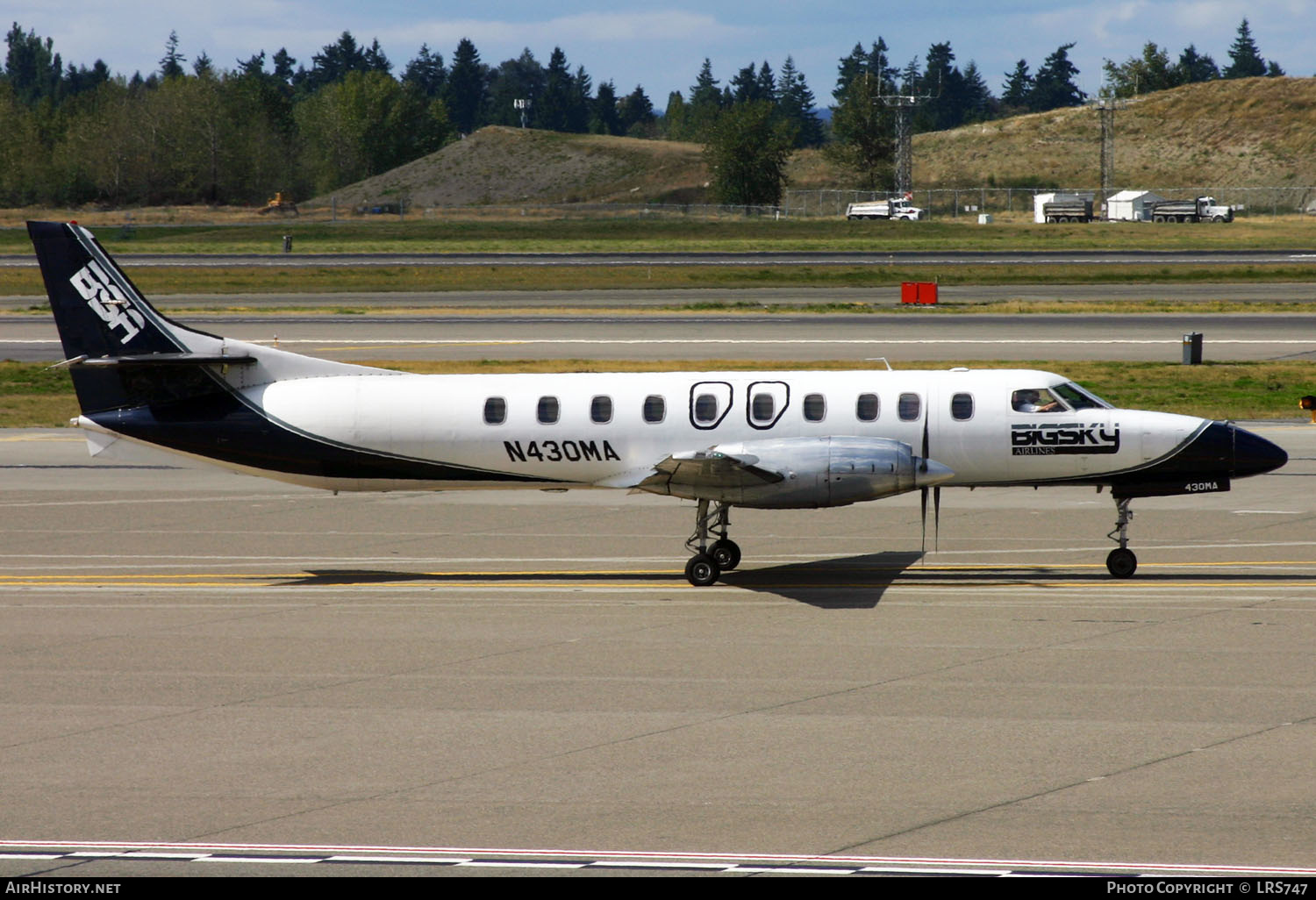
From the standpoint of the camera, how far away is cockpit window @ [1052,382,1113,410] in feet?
67.4

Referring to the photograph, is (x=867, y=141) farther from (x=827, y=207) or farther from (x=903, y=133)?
(x=827, y=207)

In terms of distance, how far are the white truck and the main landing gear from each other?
4582 inches

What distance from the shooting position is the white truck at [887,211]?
441ft

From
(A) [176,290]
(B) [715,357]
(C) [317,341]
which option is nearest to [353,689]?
(B) [715,357]

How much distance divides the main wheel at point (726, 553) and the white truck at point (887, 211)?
116m

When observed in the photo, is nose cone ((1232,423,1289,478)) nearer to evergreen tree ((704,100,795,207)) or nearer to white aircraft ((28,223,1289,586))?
white aircraft ((28,223,1289,586))

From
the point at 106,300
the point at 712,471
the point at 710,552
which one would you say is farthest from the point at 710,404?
the point at 106,300

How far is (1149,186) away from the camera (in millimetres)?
164750

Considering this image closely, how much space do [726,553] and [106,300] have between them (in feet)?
32.5

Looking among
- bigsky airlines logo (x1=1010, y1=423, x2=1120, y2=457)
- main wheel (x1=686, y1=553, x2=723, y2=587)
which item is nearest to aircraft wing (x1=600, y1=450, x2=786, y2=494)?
main wheel (x1=686, y1=553, x2=723, y2=587)

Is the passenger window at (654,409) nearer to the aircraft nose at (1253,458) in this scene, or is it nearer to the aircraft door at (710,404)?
the aircraft door at (710,404)

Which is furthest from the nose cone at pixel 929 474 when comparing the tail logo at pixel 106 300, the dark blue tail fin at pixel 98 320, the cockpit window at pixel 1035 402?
the tail logo at pixel 106 300

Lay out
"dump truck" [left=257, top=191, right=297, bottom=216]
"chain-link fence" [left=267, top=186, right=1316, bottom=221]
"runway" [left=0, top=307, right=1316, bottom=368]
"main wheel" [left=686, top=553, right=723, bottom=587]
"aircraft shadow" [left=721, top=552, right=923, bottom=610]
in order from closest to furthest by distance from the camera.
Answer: "aircraft shadow" [left=721, top=552, right=923, bottom=610] < "main wheel" [left=686, top=553, right=723, bottom=587] < "runway" [left=0, top=307, right=1316, bottom=368] < "chain-link fence" [left=267, top=186, right=1316, bottom=221] < "dump truck" [left=257, top=191, right=297, bottom=216]

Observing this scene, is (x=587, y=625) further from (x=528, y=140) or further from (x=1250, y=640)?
(x=528, y=140)
